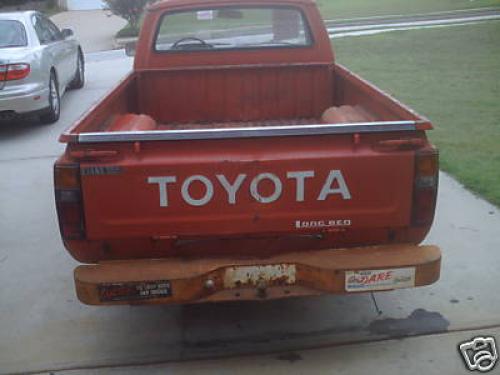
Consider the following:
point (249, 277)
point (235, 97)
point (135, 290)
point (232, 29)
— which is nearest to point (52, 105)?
point (232, 29)

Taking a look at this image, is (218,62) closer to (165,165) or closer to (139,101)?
(139,101)

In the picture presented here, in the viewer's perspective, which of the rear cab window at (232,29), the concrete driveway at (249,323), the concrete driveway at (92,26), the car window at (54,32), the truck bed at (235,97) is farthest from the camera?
the concrete driveway at (92,26)

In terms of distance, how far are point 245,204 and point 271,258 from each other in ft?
1.07

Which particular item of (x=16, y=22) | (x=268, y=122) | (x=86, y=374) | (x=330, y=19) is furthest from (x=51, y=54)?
(x=330, y=19)

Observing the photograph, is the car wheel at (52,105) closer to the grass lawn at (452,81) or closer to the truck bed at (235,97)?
the truck bed at (235,97)

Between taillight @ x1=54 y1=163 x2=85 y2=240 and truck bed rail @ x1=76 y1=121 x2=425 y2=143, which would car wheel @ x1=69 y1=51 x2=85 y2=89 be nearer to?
taillight @ x1=54 y1=163 x2=85 y2=240

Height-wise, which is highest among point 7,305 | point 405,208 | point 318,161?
point 318,161

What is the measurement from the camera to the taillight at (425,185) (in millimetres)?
3299

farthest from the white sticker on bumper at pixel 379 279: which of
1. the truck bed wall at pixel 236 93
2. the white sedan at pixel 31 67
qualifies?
the white sedan at pixel 31 67

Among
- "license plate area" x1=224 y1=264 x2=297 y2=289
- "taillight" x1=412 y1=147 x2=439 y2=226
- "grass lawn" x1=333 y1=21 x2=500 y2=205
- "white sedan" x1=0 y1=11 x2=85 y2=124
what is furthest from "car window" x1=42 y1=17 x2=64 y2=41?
"taillight" x1=412 y1=147 x2=439 y2=226

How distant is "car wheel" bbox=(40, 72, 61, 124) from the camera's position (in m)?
9.17

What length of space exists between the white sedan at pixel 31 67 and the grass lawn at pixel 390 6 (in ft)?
69.9

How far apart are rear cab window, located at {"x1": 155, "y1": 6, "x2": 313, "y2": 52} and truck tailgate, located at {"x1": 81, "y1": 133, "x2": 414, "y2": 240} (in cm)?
276

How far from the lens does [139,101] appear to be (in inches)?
226
